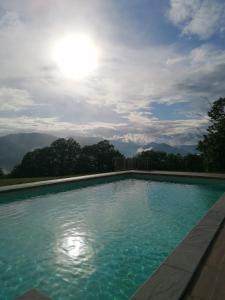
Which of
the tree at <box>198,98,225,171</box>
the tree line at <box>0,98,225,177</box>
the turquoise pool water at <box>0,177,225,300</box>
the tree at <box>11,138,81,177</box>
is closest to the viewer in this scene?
the turquoise pool water at <box>0,177,225,300</box>

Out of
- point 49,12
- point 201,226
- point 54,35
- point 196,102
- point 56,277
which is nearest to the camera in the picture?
point 56,277

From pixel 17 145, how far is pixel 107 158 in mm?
167941

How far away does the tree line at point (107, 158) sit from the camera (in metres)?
11.5

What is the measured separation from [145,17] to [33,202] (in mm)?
7031

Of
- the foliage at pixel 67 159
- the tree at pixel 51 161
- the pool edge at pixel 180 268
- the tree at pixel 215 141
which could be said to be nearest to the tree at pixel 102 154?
the foliage at pixel 67 159

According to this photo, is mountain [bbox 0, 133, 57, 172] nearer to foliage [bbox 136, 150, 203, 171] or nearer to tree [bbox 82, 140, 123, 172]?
tree [bbox 82, 140, 123, 172]

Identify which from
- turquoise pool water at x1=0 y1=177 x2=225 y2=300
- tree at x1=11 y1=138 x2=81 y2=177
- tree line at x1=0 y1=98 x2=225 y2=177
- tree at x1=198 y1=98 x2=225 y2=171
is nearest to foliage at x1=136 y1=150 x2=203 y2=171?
tree line at x1=0 y1=98 x2=225 y2=177

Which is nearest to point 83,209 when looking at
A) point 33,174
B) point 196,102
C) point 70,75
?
point 70,75

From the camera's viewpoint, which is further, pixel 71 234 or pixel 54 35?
pixel 54 35

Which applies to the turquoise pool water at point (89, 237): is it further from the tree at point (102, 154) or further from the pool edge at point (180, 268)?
the tree at point (102, 154)

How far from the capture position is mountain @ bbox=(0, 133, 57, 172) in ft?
484

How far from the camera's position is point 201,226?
151 inches

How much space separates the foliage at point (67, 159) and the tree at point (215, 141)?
9.78m

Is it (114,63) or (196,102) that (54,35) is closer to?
(114,63)
